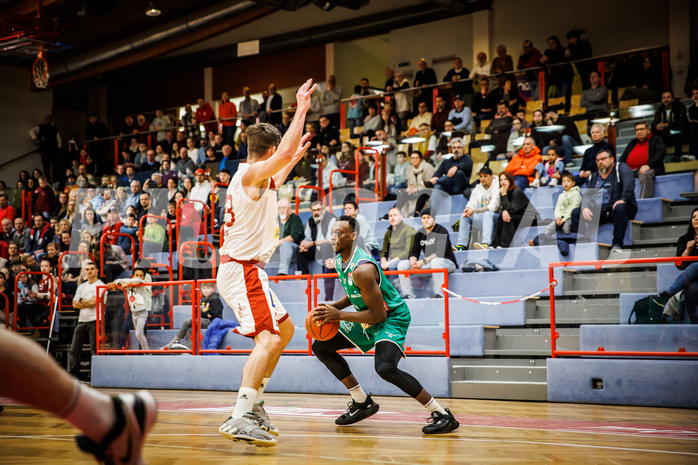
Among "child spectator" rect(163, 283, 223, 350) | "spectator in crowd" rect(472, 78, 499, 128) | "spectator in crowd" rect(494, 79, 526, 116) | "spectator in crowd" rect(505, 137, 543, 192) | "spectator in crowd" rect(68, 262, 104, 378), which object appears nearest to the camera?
"child spectator" rect(163, 283, 223, 350)

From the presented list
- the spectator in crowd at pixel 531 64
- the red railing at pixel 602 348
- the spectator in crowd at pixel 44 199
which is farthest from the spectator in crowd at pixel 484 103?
the spectator in crowd at pixel 44 199

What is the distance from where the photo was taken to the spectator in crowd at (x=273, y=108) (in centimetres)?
1611

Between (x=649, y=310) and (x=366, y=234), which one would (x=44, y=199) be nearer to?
(x=366, y=234)

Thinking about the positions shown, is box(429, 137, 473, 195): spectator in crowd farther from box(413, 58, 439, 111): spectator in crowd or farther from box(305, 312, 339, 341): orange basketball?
box(305, 312, 339, 341): orange basketball

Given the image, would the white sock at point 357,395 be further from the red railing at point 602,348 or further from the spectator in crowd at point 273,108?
the spectator in crowd at point 273,108

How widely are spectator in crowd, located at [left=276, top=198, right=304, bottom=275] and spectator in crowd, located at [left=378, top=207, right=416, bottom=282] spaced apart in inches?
53.7

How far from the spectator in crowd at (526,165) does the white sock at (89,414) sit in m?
8.81

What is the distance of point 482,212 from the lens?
9398 millimetres

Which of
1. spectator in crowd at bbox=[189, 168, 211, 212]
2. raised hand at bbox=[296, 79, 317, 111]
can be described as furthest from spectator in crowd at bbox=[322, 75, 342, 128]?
raised hand at bbox=[296, 79, 317, 111]

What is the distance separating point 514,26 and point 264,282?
539 inches

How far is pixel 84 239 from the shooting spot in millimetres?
12766

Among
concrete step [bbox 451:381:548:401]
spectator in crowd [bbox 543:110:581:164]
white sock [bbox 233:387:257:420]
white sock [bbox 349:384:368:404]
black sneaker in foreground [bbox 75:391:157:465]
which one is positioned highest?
spectator in crowd [bbox 543:110:581:164]

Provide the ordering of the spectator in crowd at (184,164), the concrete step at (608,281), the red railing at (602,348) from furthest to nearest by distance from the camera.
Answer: the spectator in crowd at (184,164)
the concrete step at (608,281)
the red railing at (602,348)

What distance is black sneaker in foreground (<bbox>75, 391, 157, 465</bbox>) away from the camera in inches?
76.2
